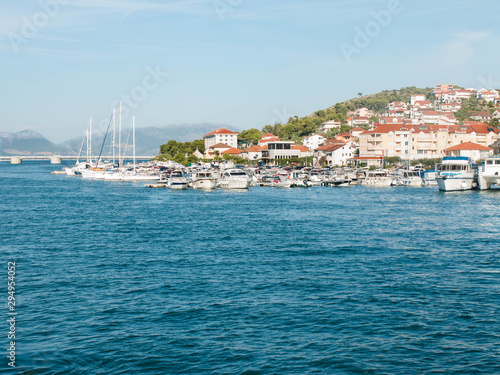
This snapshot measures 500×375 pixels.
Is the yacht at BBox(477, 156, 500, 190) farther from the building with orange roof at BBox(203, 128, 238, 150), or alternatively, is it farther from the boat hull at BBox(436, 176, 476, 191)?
the building with orange roof at BBox(203, 128, 238, 150)

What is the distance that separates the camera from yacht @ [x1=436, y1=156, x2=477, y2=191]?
6456 centimetres

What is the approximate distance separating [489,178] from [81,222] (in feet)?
167

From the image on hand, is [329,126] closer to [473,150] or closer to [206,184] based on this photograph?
[473,150]

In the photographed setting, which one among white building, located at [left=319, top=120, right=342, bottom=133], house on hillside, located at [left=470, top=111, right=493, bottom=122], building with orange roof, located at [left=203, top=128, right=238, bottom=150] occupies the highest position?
house on hillside, located at [left=470, top=111, right=493, bottom=122]

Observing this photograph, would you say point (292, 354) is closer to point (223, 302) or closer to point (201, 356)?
point (201, 356)

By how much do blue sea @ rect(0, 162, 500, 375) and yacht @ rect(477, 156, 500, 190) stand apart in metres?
31.8

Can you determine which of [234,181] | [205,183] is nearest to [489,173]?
[234,181]

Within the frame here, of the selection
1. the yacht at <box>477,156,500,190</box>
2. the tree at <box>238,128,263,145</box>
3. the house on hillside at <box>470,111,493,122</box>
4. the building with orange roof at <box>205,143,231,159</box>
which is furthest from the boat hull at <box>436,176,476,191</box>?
the house on hillside at <box>470,111,493,122</box>

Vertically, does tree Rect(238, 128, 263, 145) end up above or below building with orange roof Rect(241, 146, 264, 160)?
above

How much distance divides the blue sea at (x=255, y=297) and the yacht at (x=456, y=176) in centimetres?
3030

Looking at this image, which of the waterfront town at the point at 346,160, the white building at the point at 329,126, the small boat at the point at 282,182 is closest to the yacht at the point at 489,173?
the waterfront town at the point at 346,160

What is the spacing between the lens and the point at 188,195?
206ft

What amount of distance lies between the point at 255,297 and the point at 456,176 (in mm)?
54299

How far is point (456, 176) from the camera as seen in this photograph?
213 feet
